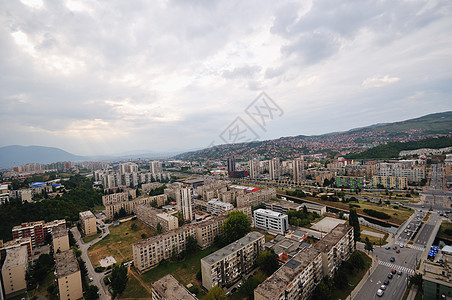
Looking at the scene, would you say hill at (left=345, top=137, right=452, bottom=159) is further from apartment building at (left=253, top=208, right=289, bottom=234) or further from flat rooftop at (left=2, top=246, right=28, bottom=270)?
flat rooftop at (left=2, top=246, right=28, bottom=270)

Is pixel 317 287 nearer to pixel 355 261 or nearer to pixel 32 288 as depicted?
pixel 355 261

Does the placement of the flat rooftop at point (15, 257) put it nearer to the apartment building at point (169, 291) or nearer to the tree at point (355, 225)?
the apartment building at point (169, 291)

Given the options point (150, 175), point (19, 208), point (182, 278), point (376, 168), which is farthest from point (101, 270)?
point (376, 168)

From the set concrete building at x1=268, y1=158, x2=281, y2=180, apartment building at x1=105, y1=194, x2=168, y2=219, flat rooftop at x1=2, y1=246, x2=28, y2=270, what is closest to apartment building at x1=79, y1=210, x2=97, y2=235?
apartment building at x1=105, y1=194, x2=168, y2=219

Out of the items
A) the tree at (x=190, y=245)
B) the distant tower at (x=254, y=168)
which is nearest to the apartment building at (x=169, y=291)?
the tree at (x=190, y=245)

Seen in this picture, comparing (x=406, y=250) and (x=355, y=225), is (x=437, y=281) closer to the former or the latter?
(x=406, y=250)

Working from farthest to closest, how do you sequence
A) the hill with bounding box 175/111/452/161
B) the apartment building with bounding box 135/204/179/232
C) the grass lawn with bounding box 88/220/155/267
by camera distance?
the hill with bounding box 175/111/452/161 < the apartment building with bounding box 135/204/179/232 < the grass lawn with bounding box 88/220/155/267
